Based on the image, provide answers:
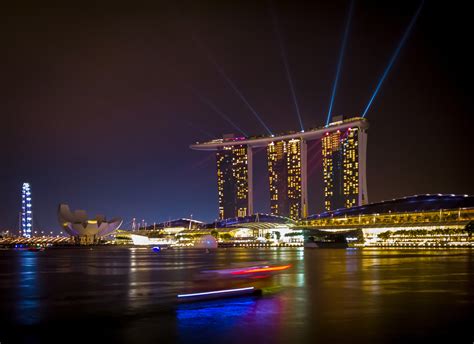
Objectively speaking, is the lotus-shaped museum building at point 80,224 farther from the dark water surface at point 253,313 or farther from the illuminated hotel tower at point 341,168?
the dark water surface at point 253,313

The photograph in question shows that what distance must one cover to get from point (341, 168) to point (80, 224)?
87.1m

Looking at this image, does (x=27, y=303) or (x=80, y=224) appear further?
(x=80, y=224)

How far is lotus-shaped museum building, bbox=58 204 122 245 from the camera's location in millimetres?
177125

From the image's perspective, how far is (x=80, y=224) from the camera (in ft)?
583

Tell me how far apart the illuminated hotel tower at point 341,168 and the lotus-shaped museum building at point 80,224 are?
77.9 meters

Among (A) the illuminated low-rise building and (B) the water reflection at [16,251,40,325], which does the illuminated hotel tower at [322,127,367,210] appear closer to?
(A) the illuminated low-rise building

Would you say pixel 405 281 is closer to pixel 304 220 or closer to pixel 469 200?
pixel 469 200

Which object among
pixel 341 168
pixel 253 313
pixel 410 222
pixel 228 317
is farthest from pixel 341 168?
pixel 228 317

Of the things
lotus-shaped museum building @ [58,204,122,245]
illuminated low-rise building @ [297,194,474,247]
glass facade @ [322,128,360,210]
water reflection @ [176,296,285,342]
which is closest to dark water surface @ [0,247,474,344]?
water reflection @ [176,296,285,342]

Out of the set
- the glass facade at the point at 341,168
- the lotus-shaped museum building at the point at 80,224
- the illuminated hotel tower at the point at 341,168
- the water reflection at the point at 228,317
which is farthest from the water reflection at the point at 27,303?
the lotus-shaped museum building at the point at 80,224

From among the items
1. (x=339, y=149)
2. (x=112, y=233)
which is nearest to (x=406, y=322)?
(x=339, y=149)

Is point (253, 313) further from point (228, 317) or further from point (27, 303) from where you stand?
point (27, 303)

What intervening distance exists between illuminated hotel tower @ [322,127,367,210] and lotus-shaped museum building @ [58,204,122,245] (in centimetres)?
7791

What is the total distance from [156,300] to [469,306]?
9533 mm
